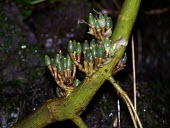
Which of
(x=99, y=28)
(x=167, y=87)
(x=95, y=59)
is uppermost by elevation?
(x=99, y=28)

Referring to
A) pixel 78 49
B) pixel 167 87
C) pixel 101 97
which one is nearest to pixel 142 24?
pixel 167 87

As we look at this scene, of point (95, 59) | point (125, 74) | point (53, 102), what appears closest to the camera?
point (95, 59)

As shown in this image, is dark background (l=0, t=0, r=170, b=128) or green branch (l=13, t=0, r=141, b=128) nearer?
green branch (l=13, t=0, r=141, b=128)

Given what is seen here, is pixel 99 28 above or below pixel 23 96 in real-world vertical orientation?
above

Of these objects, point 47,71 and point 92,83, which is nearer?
point 92,83

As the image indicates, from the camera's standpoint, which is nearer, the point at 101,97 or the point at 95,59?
the point at 95,59

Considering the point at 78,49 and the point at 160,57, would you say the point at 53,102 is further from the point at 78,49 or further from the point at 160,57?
the point at 160,57

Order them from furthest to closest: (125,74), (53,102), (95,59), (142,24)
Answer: (142,24)
(125,74)
(53,102)
(95,59)

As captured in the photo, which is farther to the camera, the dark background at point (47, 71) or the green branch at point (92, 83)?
the dark background at point (47, 71)
